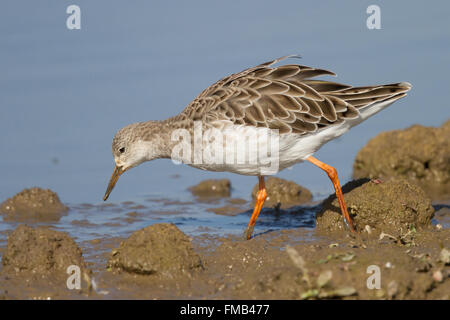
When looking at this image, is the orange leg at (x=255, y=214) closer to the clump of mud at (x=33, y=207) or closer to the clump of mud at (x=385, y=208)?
the clump of mud at (x=385, y=208)

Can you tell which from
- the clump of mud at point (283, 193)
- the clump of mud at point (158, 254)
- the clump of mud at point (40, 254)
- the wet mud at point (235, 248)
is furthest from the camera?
the clump of mud at point (283, 193)

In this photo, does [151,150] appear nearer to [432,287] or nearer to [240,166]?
[240,166]

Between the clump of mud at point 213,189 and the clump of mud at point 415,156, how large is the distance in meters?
2.53

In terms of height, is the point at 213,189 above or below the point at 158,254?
below

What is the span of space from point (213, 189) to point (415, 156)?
3481 mm

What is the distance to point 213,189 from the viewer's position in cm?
1213

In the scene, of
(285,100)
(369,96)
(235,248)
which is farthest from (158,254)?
(369,96)

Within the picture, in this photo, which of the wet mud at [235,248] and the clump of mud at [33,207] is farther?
the clump of mud at [33,207]

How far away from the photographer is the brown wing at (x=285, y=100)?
8938mm

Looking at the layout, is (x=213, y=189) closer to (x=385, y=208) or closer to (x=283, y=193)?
(x=283, y=193)

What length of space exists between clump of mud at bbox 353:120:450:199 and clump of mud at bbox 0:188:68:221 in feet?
17.5

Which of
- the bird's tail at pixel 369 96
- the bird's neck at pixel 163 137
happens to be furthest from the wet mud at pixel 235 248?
the bird's neck at pixel 163 137

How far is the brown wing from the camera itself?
8938mm
